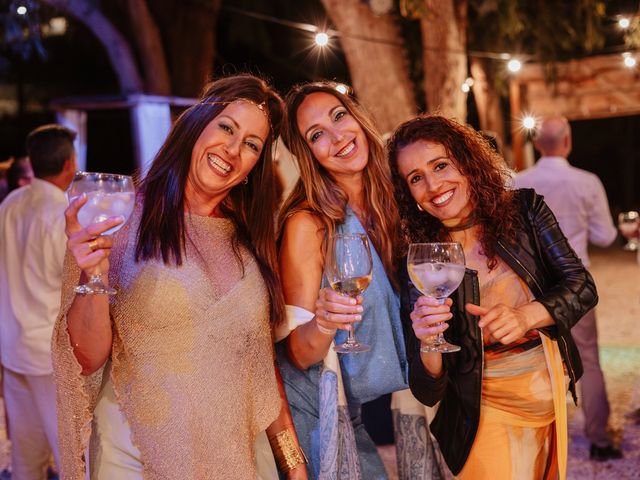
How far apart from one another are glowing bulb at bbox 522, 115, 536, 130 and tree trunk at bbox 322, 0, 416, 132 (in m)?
2.36

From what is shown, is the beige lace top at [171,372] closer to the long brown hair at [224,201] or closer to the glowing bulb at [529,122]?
the long brown hair at [224,201]

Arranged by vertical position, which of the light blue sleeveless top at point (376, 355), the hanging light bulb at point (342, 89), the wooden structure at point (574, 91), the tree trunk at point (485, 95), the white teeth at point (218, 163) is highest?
the tree trunk at point (485, 95)

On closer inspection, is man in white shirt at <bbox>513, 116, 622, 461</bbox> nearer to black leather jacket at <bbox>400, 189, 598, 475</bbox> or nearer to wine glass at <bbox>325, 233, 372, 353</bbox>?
black leather jacket at <bbox>400, 189, 598, 475</bbox>

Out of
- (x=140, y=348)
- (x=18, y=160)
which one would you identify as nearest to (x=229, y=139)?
(x=140, y=348)

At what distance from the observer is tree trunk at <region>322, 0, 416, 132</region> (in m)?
7.56

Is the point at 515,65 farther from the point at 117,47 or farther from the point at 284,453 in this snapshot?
the point at 284,453

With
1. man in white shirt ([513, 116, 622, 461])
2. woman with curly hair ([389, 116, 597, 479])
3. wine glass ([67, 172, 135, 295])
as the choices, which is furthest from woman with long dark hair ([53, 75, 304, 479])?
man in white shirt ([513, 116, 622, 461])

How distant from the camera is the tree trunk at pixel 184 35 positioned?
10.8 m

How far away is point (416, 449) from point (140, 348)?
130cm

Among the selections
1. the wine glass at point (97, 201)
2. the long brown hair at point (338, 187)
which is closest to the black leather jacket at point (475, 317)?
the long brown hair at point (338, 187)

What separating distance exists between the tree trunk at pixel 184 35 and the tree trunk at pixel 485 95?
498 cm

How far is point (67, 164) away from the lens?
4949mm

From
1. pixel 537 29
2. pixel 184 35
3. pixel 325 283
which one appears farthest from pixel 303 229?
pixel 537 29

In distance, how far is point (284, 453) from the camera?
2709mm
